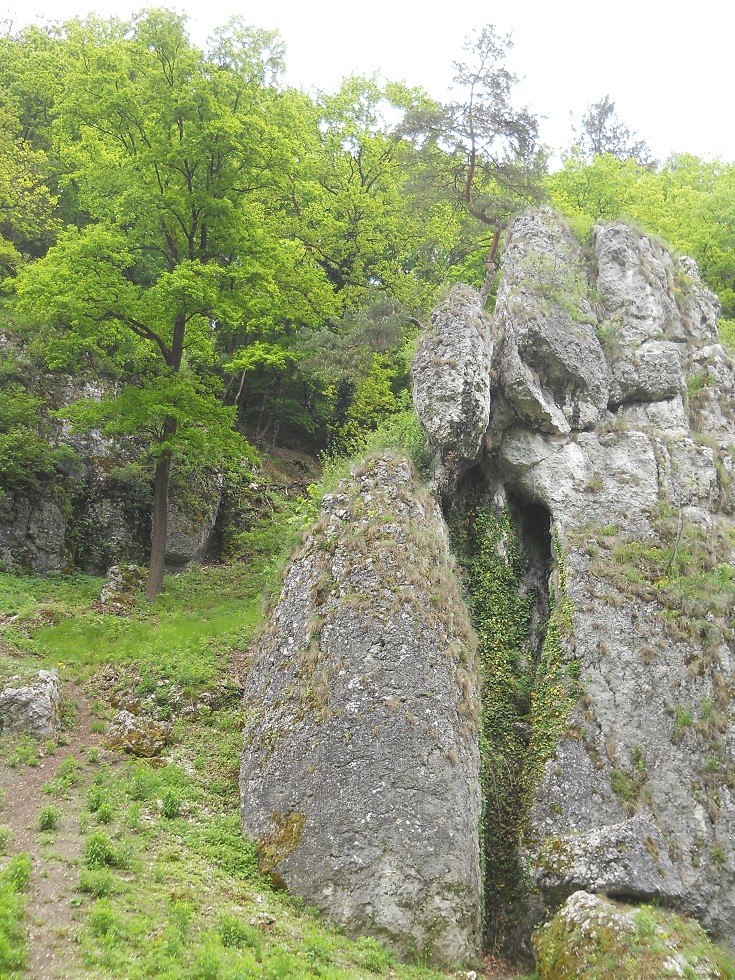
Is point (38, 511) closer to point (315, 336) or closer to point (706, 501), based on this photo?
point (315, 336)

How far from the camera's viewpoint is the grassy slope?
7.88m

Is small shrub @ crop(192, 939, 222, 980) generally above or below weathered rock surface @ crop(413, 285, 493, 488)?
below

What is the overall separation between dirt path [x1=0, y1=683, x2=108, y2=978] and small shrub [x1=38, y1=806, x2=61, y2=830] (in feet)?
0.30

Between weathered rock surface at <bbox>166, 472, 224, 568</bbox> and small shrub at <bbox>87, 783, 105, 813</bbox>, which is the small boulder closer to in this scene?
small shrub at <bbox>87, 783, 105, 813</bbox>

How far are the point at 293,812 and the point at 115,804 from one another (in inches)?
104

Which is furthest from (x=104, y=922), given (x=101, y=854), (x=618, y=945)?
(x=618, y=945)

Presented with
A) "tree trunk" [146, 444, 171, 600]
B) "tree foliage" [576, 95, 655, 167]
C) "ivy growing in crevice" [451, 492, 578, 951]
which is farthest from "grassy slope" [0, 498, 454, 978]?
"tree foliage" [576, 95, 655, 167]

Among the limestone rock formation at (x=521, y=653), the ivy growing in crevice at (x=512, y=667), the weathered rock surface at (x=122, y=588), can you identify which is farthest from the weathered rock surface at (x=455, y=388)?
the weathered rock surface at (x=122, y=588)

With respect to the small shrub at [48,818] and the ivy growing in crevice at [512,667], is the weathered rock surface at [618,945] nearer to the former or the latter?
the ivy growing in crevice at [512,667]

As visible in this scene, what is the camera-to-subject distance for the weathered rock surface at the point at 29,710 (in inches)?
472

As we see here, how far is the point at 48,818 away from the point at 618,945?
7.56m

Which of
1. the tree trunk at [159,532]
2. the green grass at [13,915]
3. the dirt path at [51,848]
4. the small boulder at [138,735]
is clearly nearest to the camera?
the green grass at [13,915]

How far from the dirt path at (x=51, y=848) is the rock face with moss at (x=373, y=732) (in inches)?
108

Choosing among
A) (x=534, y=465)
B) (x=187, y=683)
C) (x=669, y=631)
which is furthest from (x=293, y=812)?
(x=534, y=465)
